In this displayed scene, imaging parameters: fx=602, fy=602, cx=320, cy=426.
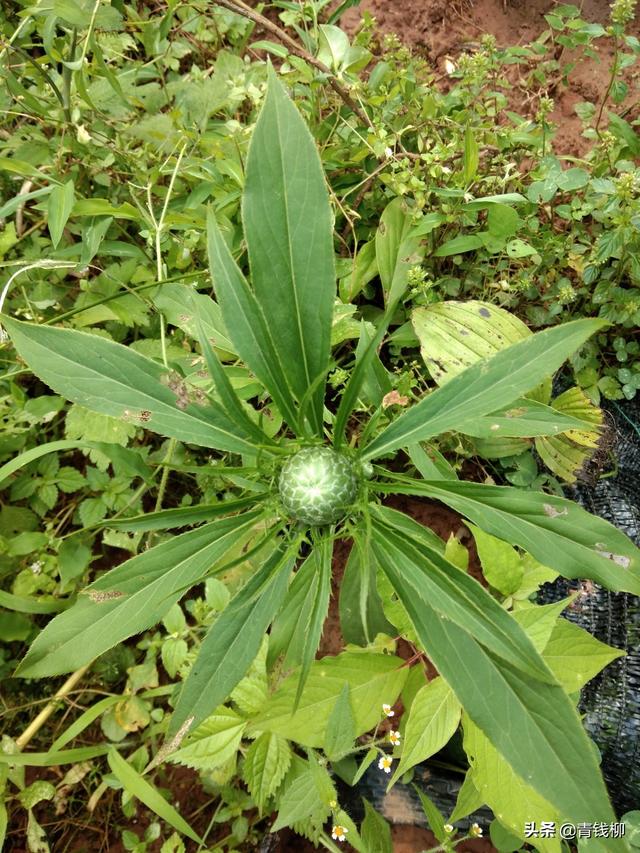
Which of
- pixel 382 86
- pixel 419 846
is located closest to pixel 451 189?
pixel 382 86

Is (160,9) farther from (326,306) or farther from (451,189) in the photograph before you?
(326,306)

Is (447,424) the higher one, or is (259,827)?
(447,424)

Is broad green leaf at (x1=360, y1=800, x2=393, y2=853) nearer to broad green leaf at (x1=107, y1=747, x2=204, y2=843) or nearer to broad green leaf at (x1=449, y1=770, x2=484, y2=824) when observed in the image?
broad green leaf at (x1=449, y1=770, x2=484, y2=824)

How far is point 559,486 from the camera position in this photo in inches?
69.3

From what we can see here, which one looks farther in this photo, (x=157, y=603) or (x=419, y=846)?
(x=419, y=846)

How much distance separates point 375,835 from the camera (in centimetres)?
146

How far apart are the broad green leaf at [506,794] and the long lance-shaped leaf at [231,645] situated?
0.49 meters

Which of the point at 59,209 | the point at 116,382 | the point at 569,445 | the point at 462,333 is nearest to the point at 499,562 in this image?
the point at 569,445

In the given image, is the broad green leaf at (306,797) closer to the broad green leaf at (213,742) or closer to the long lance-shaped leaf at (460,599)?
the broad green leaf at (213,742)

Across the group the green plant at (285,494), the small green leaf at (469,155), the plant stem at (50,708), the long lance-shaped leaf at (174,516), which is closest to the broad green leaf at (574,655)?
the green plant at (285,494)

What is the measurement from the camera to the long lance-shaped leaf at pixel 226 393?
93cm

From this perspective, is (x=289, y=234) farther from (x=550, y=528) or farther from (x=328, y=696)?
(x=328, y=696)

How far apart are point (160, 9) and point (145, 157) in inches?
34.6

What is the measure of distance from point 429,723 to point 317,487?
24.2 inches
